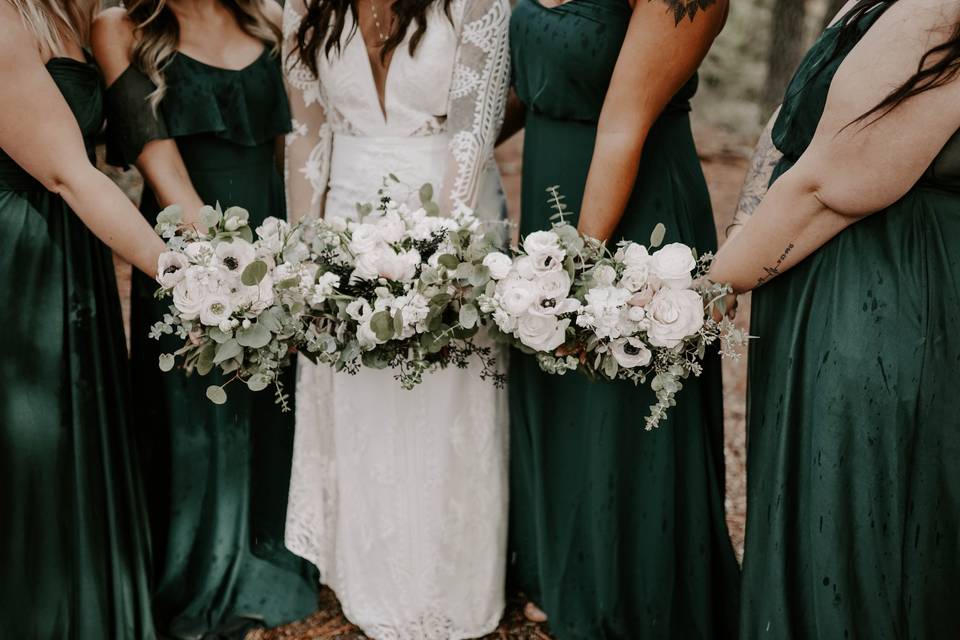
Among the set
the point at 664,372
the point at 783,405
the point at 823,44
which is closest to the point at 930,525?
the point at 783,405

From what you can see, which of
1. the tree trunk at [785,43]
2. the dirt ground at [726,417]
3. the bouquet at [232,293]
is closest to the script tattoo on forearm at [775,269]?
the bouquet at [232,293]

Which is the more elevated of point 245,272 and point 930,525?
point 245,272

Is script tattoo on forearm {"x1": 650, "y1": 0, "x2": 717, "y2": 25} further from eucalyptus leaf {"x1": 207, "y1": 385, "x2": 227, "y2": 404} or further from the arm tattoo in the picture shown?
eucalyptus leaf {"x1": 207, "y1": 385, "x2": 227, "y2": 404}

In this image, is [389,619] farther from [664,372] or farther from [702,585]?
[664,372]

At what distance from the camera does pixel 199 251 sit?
2.34m

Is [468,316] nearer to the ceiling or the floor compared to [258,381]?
nearer to the ceiling

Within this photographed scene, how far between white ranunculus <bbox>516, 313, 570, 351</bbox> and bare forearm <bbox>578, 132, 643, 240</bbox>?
49 centimetres

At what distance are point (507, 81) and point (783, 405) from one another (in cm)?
139

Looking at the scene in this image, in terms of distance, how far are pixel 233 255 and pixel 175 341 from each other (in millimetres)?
934

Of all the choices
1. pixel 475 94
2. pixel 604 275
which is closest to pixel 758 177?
pixel 604 275

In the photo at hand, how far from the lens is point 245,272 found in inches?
91.1

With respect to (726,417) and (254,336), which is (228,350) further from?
(726,417)

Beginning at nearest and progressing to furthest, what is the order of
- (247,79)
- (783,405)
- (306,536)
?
(783,405) → (247,79) → (306,536)

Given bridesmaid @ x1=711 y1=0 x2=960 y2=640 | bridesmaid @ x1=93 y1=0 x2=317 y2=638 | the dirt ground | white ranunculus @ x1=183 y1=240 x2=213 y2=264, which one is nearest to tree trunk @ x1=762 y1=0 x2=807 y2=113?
the dirt ground
